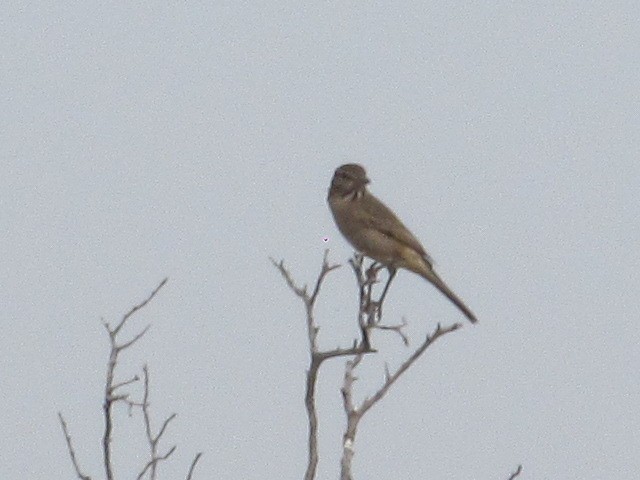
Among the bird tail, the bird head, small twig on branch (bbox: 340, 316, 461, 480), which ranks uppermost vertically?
the bird head

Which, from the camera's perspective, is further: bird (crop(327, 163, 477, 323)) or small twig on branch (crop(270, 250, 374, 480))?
bird (crop(327, 163, 477, 323))

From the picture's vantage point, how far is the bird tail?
10.5 metres

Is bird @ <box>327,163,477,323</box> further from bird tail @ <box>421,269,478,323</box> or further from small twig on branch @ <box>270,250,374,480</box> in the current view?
small twig on branch @ <box>270,250,374,480</box>

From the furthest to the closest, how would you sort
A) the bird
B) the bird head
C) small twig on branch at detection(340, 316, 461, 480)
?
the bird head → the bird → small twig on branch at detection(340, 316, 461, 480)

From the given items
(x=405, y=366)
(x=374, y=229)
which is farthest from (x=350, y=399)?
(x=374, y=229)

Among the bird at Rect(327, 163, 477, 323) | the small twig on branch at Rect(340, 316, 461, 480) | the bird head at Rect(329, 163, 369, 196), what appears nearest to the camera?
the small twig on branch at Rect(340, 316, 461, 480)

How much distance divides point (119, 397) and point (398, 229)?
14.9 ft

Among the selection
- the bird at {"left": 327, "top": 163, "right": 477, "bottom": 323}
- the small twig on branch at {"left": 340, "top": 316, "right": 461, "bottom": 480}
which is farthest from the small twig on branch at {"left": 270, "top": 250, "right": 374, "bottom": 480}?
the bird at {"left": 327, "top": 163, "right": 477, "bottom": 323}

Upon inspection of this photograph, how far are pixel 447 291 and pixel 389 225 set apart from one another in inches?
25.3

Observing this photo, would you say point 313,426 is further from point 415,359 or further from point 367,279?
point 367,279

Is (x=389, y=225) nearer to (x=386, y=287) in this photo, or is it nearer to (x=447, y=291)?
(x=447, y=291)

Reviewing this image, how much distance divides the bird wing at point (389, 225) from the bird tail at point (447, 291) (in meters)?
0.10

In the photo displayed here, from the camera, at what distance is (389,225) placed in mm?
10414

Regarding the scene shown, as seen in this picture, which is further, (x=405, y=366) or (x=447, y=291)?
(x=447, y=291)
